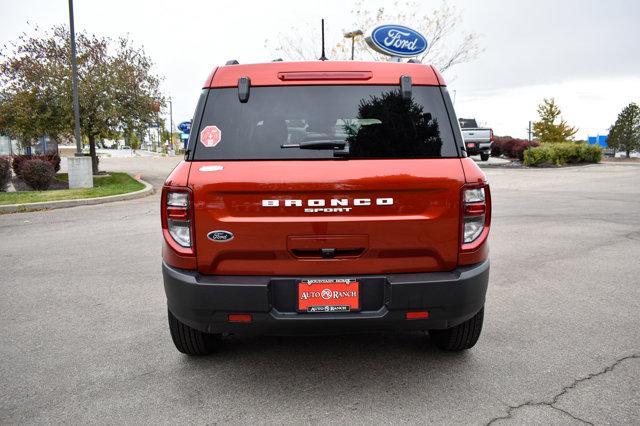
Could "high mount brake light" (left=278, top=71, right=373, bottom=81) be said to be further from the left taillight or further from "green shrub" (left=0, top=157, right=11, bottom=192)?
"green shrub" (left=0, top=157, right=11, bottom=192)

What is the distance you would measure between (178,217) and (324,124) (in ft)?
3.28

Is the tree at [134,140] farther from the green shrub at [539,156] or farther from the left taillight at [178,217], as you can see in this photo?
the left taillight at [178,217]

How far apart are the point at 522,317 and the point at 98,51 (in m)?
21.6

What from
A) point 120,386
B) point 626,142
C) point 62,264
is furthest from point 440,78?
point 626,142

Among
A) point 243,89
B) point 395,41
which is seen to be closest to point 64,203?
point 243,89

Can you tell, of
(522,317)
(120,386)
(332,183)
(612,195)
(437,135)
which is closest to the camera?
(332,183)

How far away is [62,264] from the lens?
6.44 m

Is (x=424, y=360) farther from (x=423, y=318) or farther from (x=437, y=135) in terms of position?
(x=437, y=135)

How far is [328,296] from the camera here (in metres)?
2.82

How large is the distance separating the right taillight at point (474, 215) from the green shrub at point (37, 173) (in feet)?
50.7

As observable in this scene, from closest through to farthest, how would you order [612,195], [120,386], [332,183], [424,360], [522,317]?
1. [332,183]
2. [120,386]
3. [424,360]
4. [522,317]
5. [612,195]

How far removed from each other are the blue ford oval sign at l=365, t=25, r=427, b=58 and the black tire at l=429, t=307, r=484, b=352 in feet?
69.3

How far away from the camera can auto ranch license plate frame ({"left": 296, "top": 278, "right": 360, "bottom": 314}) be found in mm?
2812

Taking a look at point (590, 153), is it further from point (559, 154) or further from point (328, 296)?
point (328, 296)
